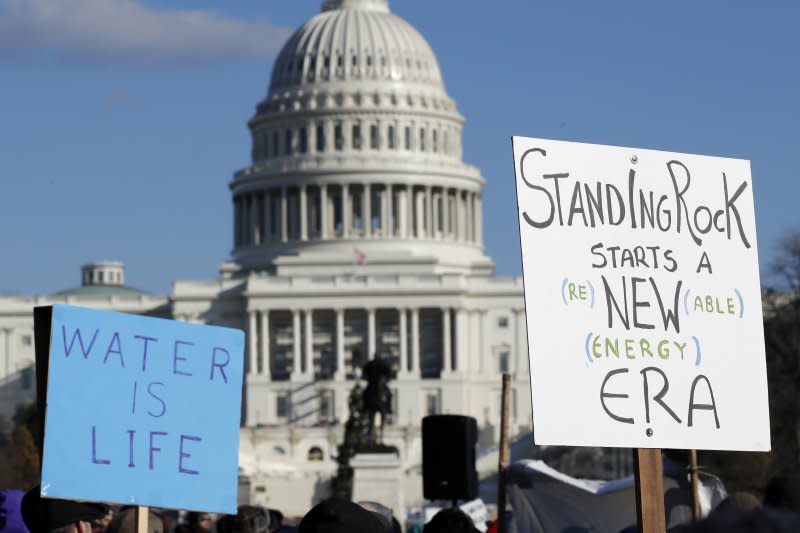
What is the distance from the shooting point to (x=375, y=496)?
2744 inches

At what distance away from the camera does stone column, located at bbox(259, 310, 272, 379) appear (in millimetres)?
147000

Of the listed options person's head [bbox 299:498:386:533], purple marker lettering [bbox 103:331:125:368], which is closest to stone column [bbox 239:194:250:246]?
purple marker lettering [bbox 103:331:125:368]

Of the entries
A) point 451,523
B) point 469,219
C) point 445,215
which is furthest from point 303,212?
point 451,523

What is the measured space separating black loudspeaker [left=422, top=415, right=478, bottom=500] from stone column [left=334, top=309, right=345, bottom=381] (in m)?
122

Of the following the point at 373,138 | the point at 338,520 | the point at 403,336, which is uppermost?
the point at 373,138

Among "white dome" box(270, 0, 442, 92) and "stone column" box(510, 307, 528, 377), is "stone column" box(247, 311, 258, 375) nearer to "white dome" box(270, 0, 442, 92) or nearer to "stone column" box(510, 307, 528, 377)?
"stone column" box(510, 307, 528, 377)

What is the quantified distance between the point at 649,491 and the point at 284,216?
15037 centimetres

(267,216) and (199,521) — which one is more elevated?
(267,216)

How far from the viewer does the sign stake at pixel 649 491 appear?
487 inches

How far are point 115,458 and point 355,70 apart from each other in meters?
154

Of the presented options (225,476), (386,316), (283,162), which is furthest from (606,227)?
(283,162)

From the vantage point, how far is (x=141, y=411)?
13.0 meters

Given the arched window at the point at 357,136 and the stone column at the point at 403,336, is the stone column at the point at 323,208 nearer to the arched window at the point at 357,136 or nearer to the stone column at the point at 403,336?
the arched window at the point at 357,136

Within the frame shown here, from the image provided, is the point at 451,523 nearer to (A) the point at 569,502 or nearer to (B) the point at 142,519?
(B) the point at 142,519
